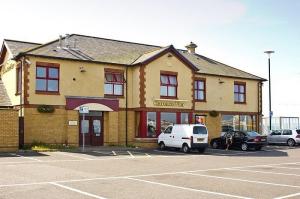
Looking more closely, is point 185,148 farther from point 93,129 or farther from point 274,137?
point 274,137

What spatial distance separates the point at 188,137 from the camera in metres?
25.7

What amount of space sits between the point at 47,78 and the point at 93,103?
3551mm

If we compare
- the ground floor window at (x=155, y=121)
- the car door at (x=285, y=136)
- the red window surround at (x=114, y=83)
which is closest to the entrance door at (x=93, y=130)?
the red window surround at (x=114, y=83)

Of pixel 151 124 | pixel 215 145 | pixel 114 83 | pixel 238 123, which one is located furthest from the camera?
pixel 238 123

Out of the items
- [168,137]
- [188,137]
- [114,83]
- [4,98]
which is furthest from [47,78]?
[188,137]

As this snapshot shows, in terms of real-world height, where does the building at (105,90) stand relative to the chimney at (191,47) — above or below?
below

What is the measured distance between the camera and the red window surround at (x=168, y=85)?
3092 cm

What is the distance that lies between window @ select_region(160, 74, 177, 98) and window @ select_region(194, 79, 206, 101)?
3251 mm

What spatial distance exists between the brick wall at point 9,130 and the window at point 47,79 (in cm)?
283

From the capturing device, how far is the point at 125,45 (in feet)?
114

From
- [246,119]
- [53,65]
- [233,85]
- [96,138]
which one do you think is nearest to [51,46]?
[53,65]

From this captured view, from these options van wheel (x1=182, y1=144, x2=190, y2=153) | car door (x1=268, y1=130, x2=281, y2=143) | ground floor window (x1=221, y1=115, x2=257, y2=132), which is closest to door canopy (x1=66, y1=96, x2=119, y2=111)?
van wheel (x1=182, y1=144, x2=190, y2=153)

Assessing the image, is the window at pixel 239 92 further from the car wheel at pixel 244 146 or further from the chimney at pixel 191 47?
the car wheel at pixel 244 146

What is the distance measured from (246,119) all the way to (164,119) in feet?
34.2
